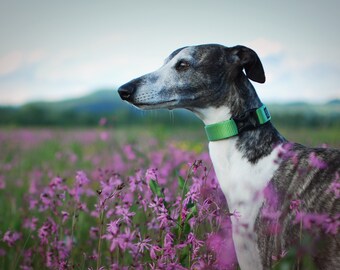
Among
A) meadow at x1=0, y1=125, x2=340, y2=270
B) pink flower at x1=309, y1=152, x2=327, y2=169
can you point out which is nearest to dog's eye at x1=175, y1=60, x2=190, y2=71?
meadow at x1=0, y1=125, x2=340, y2=270

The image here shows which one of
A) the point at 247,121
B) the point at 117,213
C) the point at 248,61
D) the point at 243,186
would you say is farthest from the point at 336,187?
the point at 117,213

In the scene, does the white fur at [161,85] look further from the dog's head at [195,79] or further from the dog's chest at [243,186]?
the dog's chest at [243,186]

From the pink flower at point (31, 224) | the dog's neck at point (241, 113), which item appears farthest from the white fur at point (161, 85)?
the pink flower at point (31, 224)

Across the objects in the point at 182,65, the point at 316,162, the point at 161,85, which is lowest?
the point at 316,162

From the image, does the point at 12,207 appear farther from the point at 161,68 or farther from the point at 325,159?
the point at 325,159

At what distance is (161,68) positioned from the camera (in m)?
3.25

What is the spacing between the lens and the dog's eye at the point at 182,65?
316 centimetres

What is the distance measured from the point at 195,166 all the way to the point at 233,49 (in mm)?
1174

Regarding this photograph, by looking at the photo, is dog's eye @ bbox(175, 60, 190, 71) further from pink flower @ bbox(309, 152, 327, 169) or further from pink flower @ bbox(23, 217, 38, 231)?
pink flower @ bbox(23, 217, 38, 231)

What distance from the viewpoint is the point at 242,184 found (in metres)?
2.84

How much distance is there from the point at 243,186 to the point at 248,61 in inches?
37.3

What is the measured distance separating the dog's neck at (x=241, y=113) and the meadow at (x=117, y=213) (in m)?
0.36

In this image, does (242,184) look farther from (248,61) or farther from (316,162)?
(248,61)

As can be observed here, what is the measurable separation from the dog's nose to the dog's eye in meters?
0.37
